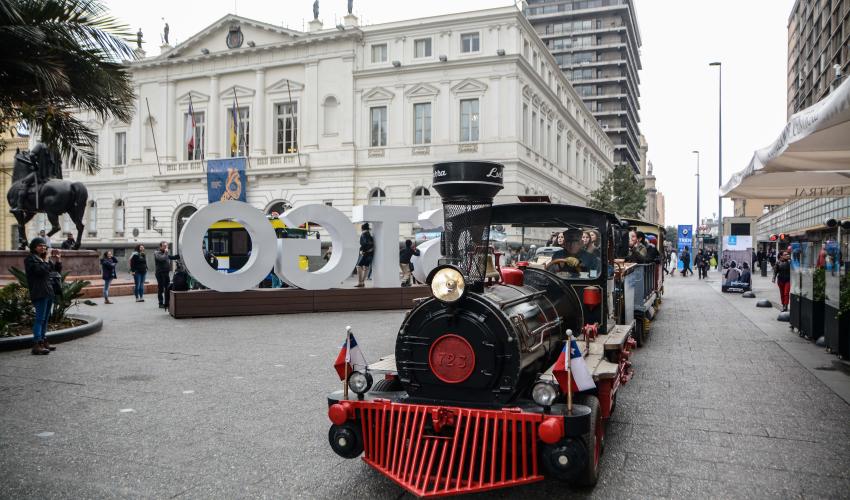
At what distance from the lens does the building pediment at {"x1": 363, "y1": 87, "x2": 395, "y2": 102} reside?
1478 inches

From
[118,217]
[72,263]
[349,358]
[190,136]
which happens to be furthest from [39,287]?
[118,217]

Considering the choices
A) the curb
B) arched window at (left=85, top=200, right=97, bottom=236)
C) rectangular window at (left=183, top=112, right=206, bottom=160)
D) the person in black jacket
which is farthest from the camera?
arched window at (left=85, top=200, right=97, bottom=236)

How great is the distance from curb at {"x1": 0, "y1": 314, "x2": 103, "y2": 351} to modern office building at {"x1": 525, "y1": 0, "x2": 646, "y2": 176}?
7509cm

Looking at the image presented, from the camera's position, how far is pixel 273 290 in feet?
51.3

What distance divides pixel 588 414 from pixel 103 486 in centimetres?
345

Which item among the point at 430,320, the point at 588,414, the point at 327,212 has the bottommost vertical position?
the point at 588,414

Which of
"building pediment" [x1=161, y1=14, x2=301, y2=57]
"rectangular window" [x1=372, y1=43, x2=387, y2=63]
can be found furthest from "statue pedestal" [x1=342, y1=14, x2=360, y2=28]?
"building pediment" [x1=161, y1=14, x2=301, y2=57]

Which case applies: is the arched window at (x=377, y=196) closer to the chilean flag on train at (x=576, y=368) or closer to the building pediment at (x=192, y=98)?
the building pediment at (x=192, y=98)

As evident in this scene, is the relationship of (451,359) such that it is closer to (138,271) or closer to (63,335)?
(63,335)

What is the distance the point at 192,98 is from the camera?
42.2 metres

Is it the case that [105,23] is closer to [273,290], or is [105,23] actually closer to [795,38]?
[273,290]

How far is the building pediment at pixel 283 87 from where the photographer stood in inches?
1543

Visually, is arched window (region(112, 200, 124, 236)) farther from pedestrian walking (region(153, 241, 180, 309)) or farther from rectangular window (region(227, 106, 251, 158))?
pedestrian walking (region(153, 241, 180, 309))

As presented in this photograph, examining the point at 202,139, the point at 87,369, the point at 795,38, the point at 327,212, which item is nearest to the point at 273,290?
the point at 327,212
